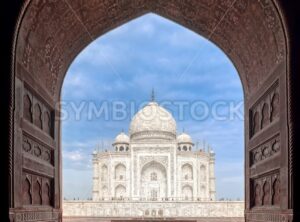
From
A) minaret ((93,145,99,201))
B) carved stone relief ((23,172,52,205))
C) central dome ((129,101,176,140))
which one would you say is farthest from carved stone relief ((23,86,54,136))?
minaret ((93,145,99,201))

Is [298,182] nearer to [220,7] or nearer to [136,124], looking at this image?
[220,7]

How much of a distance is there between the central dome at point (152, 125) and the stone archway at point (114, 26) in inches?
1033

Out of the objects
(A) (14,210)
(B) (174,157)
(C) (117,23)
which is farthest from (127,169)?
(A) (14,210)

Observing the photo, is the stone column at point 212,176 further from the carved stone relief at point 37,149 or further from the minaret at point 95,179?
the carved stone relief at point 37,149

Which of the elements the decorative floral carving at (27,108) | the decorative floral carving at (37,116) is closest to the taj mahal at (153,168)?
A: the decorative floral carving at (37,116)

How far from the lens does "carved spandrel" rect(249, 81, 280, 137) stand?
6320mm

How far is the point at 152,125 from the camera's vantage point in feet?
113

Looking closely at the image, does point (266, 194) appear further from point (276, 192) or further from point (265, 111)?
point (265, 111)

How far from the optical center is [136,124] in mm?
35062

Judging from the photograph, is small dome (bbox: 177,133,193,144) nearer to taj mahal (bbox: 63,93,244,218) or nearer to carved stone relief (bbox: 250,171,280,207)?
taj mahal (bbox: 63,93,244,218)

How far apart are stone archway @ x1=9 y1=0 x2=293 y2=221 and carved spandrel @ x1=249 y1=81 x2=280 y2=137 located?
0.01 meters

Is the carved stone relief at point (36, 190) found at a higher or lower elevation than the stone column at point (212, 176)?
higher

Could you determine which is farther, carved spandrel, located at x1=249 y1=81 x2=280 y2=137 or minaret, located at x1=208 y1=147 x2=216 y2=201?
minaret, located at x1=208 y1=147 x2=216 y2=201

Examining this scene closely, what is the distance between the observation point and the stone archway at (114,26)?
5613 mm
